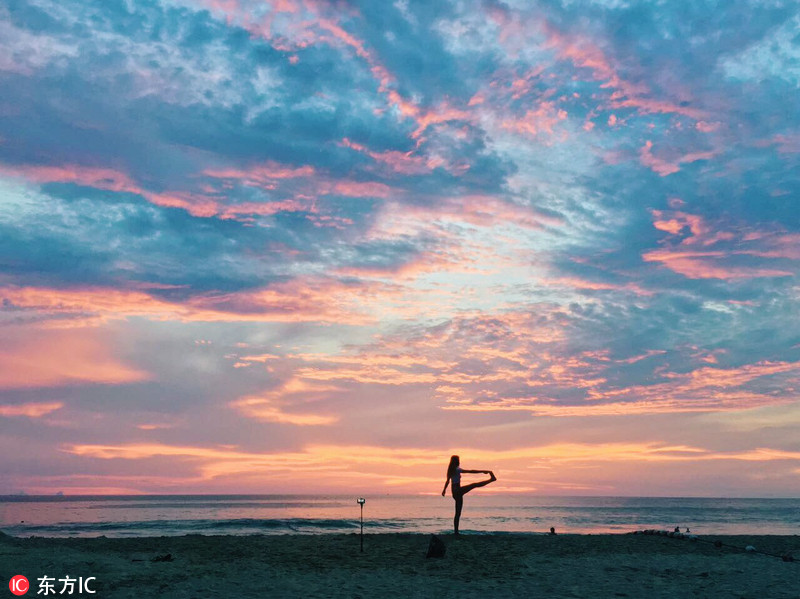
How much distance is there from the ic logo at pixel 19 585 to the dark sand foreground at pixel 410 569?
16 centimetres

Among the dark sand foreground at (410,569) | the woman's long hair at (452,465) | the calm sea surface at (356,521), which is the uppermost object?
the woman's long hair at (452,465)

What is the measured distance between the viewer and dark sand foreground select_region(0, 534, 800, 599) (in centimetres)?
1166

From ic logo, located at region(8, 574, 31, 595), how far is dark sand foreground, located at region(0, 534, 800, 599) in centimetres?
16

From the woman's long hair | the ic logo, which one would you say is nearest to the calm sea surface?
the woman's long hair

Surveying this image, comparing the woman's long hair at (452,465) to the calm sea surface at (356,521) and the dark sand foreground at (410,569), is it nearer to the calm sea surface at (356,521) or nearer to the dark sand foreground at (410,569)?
the dark sand foreground at (410,569)

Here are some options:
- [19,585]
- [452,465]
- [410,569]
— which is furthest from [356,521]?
[19,585]

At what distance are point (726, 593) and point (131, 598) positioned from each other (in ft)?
37.7

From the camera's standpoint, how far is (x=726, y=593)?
37.8ft

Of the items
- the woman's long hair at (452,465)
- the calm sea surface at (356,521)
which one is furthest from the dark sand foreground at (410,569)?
the calm sea surface at (356,521)

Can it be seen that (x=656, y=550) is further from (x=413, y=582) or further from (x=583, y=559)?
(x=413, y=582)

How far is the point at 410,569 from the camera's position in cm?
1408

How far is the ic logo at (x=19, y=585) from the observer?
11.2 metres

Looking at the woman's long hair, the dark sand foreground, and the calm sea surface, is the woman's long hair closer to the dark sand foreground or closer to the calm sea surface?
the dark sand foreground

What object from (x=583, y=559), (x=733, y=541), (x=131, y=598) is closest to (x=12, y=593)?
(x=131, y=598)
